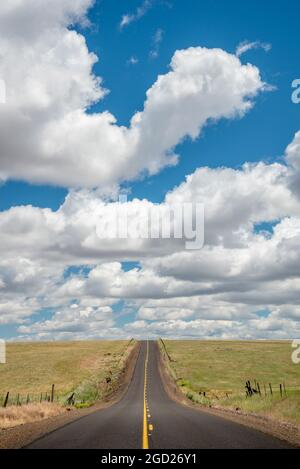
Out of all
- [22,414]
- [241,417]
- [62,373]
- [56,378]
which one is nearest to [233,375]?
[62,373]

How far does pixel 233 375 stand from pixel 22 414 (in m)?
63.1

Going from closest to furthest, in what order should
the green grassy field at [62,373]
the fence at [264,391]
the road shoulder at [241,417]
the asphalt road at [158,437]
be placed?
the asphalt road at [158,437], the road shoulder at [241,417], the fence at [264,391], the green grassy field at [62,373]

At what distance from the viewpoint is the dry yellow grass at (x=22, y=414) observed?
2674cm

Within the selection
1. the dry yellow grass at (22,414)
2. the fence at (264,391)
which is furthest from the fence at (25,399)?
the fence at (264,391)

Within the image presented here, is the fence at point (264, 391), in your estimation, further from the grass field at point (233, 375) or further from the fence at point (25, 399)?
the fence at point (25, 399)

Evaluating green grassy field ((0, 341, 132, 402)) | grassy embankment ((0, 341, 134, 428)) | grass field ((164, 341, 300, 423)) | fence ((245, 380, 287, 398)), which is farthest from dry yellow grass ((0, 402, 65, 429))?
green grassy field ((0, 341, 132, 402))

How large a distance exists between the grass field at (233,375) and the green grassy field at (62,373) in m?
10.9

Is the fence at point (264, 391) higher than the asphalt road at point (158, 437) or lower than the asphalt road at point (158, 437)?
lower

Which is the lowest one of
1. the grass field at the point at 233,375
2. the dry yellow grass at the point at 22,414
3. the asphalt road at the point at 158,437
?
the grass field at the point at 233,375

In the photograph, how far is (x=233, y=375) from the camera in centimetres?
8756

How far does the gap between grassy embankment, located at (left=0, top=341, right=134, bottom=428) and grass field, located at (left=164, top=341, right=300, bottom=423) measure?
35.6ft

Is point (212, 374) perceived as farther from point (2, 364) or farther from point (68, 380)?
point (2, 364)

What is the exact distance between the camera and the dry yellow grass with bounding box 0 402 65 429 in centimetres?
2674
